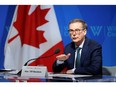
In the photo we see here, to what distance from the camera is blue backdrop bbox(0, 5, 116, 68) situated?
10.7 feet

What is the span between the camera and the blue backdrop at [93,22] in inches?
128

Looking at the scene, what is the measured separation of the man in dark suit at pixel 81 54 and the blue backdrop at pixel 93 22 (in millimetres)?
826

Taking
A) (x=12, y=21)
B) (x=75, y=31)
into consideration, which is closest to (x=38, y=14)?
(x=12, y=21)

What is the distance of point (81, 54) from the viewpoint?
232 centimetres

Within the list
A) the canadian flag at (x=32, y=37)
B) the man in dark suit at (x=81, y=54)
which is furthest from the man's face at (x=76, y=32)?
the canadian flag at (x=32, y=37)

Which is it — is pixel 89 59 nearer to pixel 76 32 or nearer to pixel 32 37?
pixel 76 32

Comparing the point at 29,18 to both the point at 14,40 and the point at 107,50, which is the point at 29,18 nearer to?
the point at 14,40

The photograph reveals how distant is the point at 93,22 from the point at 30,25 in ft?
2.86

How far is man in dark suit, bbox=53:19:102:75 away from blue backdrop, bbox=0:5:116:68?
0.83 m

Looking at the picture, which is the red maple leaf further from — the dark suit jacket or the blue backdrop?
the dark suit jacket

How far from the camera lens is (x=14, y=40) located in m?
3.21

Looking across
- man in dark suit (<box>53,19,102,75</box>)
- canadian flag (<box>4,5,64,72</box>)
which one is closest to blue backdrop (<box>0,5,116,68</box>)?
canadian flag (<box>4,5,64,72</box>)
